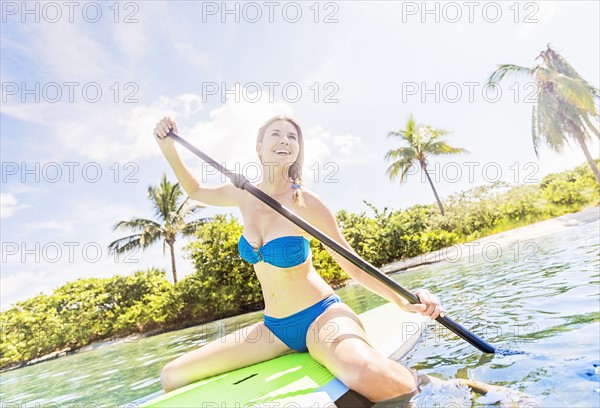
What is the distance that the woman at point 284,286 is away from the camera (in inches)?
88.9

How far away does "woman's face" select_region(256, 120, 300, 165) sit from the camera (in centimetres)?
281

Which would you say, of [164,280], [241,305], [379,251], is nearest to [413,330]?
[241,305]

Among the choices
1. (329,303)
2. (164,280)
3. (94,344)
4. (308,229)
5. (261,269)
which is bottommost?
(94,344)

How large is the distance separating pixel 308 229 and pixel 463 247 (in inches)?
621

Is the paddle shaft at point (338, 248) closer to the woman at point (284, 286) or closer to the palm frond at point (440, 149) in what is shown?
the woman at point (284, 286)

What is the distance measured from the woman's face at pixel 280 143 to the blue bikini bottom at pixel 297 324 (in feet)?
3.68

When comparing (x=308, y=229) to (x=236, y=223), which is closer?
(x=308, y=229)

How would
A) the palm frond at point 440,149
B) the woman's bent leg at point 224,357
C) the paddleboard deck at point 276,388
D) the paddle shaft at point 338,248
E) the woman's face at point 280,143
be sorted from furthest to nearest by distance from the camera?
the palm frond at point 440,149 → the woman's face at point 280,143 → the woman's bent leg at point 224,357 → the paddle shaft at point 338,248 → the paddleboard deck at point 276,388

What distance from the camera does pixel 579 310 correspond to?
323cm

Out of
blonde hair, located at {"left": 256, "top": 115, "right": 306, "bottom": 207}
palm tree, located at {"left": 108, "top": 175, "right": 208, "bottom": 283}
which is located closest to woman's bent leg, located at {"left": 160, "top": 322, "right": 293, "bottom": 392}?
blonde hair, located at {"left": 256, "top": 115, "right": 306, "bottom": 207}

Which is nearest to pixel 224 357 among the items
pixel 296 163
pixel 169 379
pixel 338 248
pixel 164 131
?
pixel 169 379

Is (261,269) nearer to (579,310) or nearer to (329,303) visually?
(329,303)

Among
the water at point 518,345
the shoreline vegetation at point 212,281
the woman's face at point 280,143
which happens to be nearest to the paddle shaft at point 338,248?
the water at point 518,345

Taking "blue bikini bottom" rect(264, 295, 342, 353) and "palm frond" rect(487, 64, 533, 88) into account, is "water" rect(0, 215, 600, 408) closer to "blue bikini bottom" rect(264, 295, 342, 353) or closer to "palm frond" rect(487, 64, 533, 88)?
"blue bikini bottom" rect(264, 295, 342, 353)
